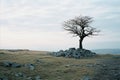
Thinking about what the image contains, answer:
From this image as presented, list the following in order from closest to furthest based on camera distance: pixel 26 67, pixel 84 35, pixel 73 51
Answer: pixel 26 67, pixel 73 51, pixel 84 35

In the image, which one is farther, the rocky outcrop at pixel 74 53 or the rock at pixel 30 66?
the rocky outcrop at pixel 74 53

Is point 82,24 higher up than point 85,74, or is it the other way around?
point 82,24

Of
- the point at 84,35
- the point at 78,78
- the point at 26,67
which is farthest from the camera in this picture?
the point at 84,35

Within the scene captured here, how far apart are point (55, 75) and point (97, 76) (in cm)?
817

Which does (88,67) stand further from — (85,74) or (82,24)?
(82,24)

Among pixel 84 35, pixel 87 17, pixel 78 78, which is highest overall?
pixel 87 17

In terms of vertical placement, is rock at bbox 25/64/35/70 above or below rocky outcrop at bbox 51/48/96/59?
below

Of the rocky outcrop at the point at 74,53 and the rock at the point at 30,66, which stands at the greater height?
the rocky outcrop at the point at 74,53

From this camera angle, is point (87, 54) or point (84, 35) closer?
point (87, 54)

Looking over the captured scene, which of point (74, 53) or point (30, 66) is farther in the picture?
point (74, 53)

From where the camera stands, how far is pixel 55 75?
185 feet

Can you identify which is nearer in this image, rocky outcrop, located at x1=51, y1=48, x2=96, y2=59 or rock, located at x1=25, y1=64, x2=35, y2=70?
rock, located at x1=25, y1=64, x2=35, y2=70

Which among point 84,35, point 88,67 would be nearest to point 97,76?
point 88,67

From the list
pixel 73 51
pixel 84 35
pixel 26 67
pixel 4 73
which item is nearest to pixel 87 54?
pixel 73 51
